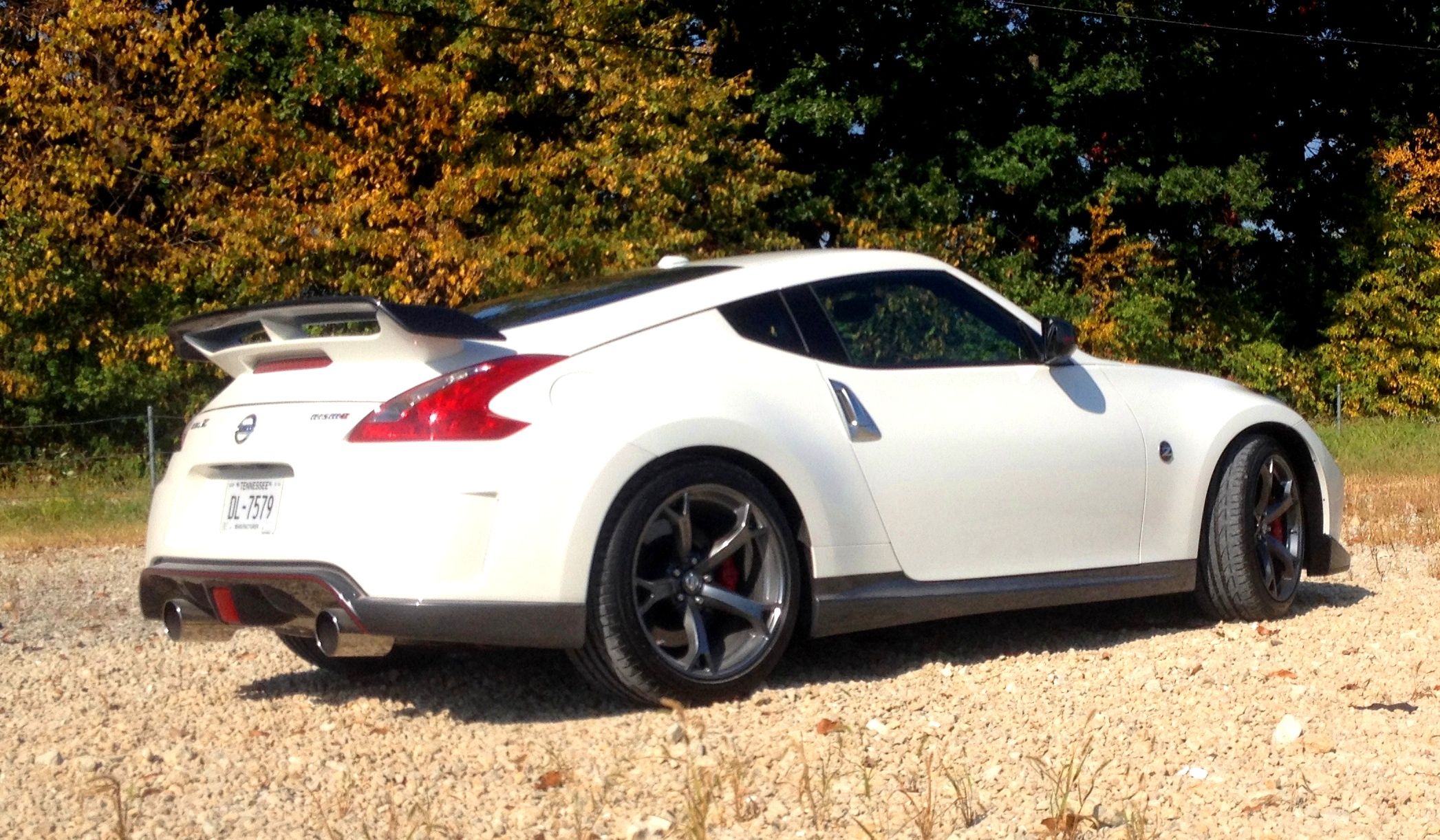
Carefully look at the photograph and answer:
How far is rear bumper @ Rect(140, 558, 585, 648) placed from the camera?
15.1ft

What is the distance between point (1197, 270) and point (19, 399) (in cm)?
2177

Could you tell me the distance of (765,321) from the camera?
17.9 ft

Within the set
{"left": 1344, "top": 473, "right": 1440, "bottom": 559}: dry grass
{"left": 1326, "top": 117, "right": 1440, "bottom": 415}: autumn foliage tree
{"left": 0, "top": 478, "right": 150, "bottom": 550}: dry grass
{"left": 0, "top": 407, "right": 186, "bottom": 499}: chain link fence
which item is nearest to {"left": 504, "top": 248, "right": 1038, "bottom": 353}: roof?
{"left": 1344, "top": 473, "right": 1440, "bottom": 559}: dry grass

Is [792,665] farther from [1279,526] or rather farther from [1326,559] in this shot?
[1326,559]

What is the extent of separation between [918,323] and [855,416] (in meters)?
0.61

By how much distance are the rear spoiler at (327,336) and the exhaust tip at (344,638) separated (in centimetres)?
75

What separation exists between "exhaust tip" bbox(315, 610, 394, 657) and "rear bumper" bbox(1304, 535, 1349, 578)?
3922mm

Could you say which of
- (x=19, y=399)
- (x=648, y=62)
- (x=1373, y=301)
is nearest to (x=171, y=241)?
(x=19, y=399)

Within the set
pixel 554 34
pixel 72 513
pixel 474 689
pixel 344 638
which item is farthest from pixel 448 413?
pixel 554 34

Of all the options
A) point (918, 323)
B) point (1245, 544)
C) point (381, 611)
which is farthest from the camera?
point (1245, 544)

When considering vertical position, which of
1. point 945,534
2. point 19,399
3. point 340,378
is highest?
point 340,378

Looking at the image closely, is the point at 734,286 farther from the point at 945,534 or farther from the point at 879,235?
the point at 879,235

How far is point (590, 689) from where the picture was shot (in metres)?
5.52

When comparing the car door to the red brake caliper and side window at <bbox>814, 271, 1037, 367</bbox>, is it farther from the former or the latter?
the red brake caliper
